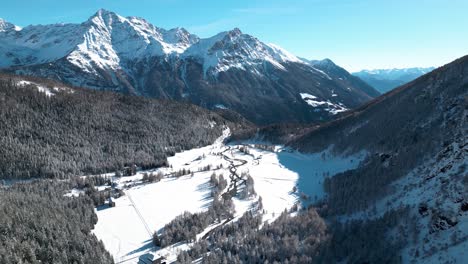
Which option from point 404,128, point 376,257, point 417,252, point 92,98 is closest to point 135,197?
point 376,257

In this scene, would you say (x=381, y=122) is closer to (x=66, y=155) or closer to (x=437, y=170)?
(x=437, y=170)

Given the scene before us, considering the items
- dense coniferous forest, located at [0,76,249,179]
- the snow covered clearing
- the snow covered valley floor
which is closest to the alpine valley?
the snow covered valley floor

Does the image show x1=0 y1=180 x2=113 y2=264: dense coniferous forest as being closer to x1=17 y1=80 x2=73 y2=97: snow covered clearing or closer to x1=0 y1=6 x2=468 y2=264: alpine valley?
x1=0 y1=6 x2=468 y2=264: alpine valley

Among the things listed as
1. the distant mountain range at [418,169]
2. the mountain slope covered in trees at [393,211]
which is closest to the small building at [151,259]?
the mountain slope covered in trees at [393,211]

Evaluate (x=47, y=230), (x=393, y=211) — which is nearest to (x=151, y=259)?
(x=47, y=230)

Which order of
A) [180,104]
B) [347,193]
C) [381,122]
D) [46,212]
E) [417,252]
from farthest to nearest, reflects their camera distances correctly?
[180,104], [381,122], [347,193], [46,212], [417,252]

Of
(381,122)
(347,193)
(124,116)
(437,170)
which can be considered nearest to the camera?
(437,170)

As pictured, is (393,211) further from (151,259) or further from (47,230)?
(47,230)
